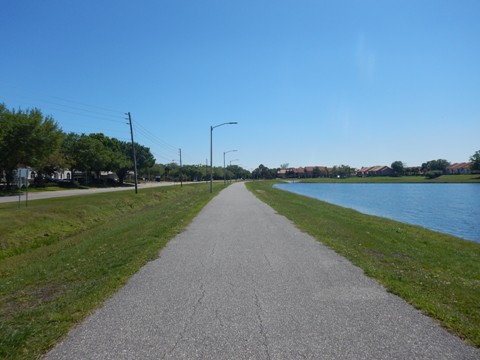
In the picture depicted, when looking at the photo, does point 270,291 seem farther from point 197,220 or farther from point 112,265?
point 197,220

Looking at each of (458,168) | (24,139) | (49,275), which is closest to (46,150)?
(24,139)

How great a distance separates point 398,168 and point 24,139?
185856mm

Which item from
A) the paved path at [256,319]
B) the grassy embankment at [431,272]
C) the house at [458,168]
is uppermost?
the house at [458,168]

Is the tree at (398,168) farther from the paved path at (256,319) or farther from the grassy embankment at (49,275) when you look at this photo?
the paved path at (256,319)

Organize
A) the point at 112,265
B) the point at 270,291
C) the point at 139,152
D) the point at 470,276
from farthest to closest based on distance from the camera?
1. the point at 139,152
2. the point at 470,276
3. the point at 112,265
4. the point at 270,291

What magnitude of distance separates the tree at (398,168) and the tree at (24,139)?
593 feet

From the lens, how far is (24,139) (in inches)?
1690

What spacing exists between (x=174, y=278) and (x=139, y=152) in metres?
101

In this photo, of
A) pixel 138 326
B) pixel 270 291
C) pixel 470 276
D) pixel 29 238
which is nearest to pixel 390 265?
pixel 470 276

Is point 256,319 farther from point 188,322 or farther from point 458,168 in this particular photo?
point 458,168

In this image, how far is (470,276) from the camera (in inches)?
372

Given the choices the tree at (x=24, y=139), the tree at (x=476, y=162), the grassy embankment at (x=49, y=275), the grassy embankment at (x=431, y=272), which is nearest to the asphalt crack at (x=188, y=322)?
the grassy embankment at (x=49, y=275)

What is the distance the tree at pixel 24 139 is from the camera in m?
41.9

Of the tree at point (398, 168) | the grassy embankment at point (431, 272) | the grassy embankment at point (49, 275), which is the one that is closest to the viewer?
the grassy embankment at point (49, 275)
